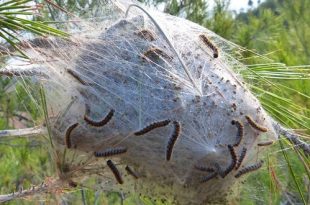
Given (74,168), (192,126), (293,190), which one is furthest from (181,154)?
(293,190)

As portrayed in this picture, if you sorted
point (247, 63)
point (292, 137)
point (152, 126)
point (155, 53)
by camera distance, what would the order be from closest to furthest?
point (152, 126)
point (155, 53)
point (292, 137)
point (247, 63)

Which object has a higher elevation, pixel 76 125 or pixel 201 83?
pixel 201 83

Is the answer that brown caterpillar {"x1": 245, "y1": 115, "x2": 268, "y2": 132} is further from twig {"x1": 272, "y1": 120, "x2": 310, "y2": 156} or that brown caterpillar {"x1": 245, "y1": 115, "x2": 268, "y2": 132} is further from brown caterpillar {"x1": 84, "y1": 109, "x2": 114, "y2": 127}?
brown caterpillar {"x1": 84, "y1": 109, "x2": 114, "y2": 127}

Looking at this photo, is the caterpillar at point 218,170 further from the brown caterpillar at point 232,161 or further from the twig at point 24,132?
the twig at point 24,132

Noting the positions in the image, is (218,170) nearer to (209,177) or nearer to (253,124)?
(209,177)

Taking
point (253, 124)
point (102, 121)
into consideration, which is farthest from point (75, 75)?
point (253, 124)

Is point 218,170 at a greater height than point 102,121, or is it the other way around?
point 102,121

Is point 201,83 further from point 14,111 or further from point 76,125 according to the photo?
point 14,111

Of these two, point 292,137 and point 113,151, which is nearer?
point 113,151

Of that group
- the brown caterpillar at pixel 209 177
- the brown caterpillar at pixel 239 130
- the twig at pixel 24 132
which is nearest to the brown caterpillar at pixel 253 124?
the brown caterpillar at pixel 239 130
